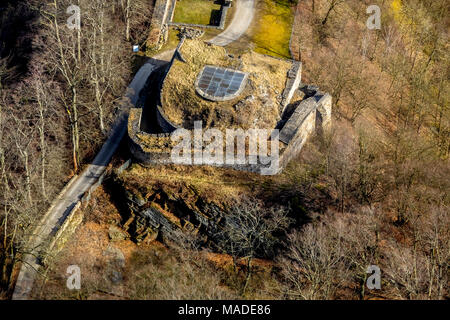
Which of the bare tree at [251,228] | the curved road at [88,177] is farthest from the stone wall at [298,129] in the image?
the curved road at [88,177]

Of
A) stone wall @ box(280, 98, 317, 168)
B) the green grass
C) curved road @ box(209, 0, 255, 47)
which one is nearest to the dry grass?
stone wall @ box(280, 98, 317, 168)

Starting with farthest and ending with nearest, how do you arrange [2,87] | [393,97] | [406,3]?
1. [406,3]
2. [393,97]
3. [2,87]

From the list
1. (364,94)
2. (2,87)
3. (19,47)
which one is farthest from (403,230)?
(19,47)

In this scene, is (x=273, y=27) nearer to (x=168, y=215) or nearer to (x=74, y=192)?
(x=168, y=215)

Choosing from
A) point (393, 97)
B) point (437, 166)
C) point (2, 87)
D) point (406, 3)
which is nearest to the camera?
point (437, 166)

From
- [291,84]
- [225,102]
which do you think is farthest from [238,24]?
[225,102]

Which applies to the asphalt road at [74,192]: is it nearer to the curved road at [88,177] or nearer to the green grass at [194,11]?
the curved road at [88,177]

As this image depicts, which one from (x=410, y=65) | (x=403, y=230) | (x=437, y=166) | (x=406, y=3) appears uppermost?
(x=406, y=3)

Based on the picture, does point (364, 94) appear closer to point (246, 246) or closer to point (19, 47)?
point (246, 246)
